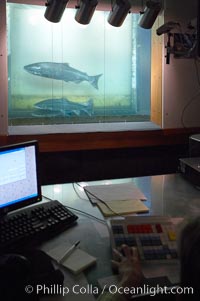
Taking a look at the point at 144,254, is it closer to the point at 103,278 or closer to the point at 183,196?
the point at 103,278

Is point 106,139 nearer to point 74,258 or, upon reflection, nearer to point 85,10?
point 85,10

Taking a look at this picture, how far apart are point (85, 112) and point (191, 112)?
1059mm

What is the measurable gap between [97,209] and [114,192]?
23cm

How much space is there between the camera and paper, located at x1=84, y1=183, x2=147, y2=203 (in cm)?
177

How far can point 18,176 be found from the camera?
1.46 metres

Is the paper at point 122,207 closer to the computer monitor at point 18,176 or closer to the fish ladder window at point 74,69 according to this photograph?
the computer monitor at point 18,176

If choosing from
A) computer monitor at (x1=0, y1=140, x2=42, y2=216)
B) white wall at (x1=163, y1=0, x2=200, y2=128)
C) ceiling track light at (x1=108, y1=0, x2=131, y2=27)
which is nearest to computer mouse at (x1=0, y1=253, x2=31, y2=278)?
computer monitor at (x1=0, y1=140, x2=42, y2=216)

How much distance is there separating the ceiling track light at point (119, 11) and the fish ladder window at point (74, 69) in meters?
0.71

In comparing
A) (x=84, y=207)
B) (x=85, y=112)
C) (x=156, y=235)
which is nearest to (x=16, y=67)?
(x=85, y=112)

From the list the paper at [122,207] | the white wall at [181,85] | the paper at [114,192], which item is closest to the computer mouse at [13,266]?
the paper at [122,207]

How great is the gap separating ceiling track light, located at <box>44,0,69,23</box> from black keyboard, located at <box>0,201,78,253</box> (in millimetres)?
1512

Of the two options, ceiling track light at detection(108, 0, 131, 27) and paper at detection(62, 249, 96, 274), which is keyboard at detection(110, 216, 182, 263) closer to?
paper at detection(62, 249, 96, 274)

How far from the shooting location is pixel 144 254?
1.18 m

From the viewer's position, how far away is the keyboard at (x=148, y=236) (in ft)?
3.90
